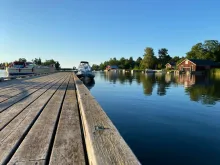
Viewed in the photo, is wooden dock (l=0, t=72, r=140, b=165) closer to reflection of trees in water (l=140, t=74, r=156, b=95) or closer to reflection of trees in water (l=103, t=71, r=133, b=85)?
reflection of trees in water (l=140, t=74, r=156, b=95)

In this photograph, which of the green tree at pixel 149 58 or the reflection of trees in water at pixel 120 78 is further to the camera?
the green tree at pixel 149 58

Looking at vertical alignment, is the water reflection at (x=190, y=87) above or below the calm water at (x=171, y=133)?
above

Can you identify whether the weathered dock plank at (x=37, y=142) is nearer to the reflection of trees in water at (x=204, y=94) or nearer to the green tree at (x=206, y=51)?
the reflection of trees in water at (x=204, y=94)

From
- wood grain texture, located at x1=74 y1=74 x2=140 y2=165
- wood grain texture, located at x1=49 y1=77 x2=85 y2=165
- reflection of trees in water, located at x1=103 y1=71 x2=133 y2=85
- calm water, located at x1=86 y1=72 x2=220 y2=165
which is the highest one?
wood grain texture, located at x1=74 y1=74 x2=140 y2=165

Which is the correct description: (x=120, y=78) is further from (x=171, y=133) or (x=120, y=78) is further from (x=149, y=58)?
(x=149, y=58)

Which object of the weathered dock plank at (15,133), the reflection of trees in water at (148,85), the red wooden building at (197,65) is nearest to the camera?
the weathered dock plank at (15,133)

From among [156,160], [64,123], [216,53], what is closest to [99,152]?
[64,123]

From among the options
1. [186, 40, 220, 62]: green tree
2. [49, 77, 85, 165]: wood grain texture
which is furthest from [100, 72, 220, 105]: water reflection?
[186, 40, 220, 62]: green tree

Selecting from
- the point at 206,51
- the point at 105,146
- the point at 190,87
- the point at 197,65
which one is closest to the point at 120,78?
the point at 190,87

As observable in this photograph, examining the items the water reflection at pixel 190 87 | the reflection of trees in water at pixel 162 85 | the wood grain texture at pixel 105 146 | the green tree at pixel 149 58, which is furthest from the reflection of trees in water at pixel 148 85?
the green tree at pixel 149 58

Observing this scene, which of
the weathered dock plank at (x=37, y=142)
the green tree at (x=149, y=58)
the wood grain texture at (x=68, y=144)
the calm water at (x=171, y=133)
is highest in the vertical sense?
the green tree at (x=149, y=58)

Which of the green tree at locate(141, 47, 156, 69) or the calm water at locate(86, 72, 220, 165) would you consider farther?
the green tree at locate(141, 47, 156, 69)

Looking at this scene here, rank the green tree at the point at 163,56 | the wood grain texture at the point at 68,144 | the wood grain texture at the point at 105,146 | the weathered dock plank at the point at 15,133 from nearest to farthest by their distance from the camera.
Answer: the wood grain texture at the point at 105,146
the wood grain texture at the point at 68,144
the weathered dock plank at the point at 15,133
the green tree at the point at 163,56

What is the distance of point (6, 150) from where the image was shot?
2377mm
